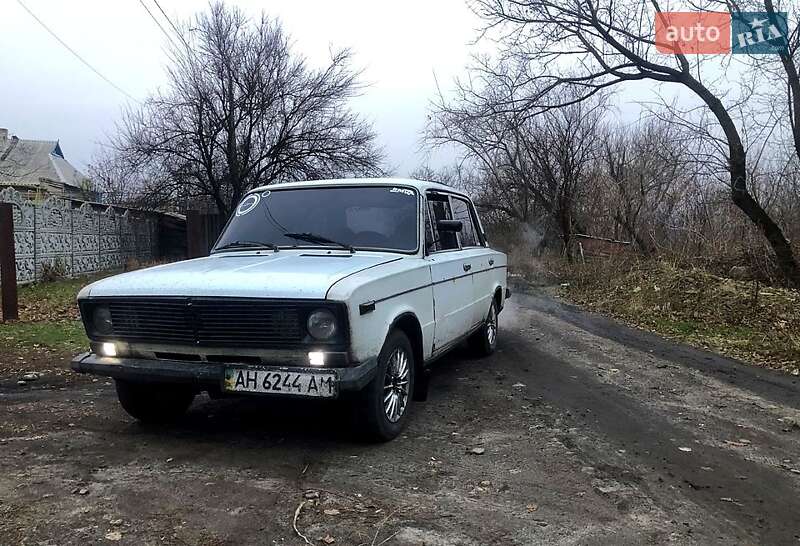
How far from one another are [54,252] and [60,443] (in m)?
12.1

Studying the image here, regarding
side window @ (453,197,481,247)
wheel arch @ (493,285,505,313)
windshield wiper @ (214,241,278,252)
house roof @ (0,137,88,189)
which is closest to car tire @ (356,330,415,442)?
windshield wiper @ (214,241,278,252)

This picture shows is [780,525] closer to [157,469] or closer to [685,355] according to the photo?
[157,469]

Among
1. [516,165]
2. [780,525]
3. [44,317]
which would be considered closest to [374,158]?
[516,165]

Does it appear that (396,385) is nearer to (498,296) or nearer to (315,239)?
(315,239)

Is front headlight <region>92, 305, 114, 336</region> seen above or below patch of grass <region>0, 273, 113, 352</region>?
above

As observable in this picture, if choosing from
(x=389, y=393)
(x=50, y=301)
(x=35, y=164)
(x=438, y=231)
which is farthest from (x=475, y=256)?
(x=35, y=164)

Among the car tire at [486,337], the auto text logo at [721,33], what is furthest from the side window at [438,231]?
the auto text logo at [721,33]

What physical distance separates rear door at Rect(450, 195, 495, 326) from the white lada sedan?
860 millimetres

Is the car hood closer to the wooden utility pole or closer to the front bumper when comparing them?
the front bumper

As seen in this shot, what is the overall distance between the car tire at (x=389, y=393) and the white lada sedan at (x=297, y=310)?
0.03 ft

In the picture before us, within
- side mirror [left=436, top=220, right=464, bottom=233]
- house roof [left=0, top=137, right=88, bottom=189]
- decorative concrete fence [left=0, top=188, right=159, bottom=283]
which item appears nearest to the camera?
side mirror [left=436, top=220, right=464, bottom=233]

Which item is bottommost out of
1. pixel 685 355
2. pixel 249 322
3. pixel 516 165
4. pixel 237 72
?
pixel 685 355

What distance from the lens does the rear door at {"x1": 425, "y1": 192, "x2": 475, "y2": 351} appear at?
16.0 feet

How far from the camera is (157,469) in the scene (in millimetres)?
3516
